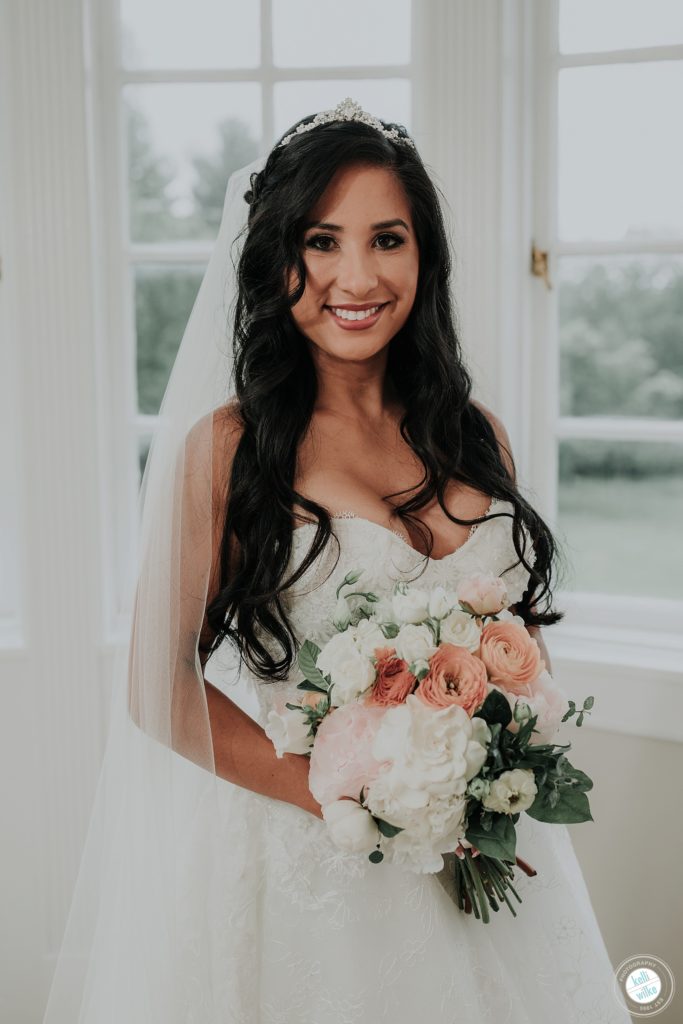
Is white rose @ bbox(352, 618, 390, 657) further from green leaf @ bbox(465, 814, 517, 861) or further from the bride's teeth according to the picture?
the bride's teeth

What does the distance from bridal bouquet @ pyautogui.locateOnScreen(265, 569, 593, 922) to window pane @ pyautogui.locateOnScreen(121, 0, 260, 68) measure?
177 centimetres

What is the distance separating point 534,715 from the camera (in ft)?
4.16

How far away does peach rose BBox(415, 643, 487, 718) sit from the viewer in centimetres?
124

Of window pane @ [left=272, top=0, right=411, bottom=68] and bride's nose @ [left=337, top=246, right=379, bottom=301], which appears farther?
window pane @ [left=272, top=0, right=411, bottom=68]

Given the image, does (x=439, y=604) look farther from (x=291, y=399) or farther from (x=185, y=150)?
(x=185, y=150)

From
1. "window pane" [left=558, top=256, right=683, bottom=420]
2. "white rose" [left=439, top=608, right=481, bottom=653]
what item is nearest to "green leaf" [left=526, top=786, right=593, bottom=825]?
"white rose" [left=439, top=608, right=481, bottom=653]

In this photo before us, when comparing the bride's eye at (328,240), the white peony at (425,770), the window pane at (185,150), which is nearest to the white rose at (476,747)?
the white peony at (425,770)

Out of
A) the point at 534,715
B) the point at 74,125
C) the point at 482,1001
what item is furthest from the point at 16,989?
the point at 74,125

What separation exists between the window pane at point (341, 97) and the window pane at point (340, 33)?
0.05m

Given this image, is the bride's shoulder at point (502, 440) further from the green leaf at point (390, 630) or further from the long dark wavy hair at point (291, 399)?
the green leaf at point (390, 630)

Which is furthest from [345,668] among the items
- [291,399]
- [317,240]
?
[317,240]

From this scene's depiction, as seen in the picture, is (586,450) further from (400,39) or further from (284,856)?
(284,856)

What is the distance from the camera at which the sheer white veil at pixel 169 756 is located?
1.50 meters

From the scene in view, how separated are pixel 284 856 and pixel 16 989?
147 centimetres
